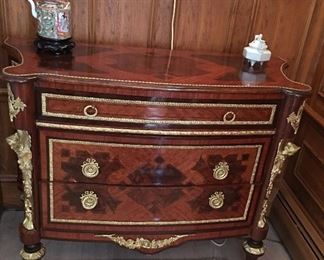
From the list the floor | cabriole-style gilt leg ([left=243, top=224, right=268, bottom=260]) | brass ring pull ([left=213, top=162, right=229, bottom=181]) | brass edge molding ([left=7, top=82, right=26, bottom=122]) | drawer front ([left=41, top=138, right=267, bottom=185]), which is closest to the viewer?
brass edge molding ([left=7, top=82, right=26, bottom=122])

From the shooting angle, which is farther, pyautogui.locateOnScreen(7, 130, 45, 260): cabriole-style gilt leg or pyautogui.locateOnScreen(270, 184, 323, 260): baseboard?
pyautogui.locateOnScreen(270, 184, 323, 260): baseboard

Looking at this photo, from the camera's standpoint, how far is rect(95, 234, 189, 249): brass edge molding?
151 centimetres

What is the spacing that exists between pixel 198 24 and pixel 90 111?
766 millimetres

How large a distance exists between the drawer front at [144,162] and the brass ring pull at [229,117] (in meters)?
0.11

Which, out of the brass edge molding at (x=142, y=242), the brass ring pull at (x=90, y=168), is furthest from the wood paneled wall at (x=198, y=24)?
the brass edge molding at (x=142, y=242)

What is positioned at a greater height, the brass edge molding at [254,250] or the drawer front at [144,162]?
the drawer front at [144,162]

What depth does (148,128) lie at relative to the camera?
133 cm

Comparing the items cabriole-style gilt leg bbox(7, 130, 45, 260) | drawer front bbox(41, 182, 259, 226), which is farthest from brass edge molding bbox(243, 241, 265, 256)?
cabriole-style gilt leg bbox(7, 130, 45, 260)

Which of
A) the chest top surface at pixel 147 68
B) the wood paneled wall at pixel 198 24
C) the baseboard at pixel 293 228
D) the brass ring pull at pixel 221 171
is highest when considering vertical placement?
the wood paneled wall at pixel 198 24

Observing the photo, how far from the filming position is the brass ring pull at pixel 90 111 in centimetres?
129

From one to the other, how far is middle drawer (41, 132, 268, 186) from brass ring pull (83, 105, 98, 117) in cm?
11

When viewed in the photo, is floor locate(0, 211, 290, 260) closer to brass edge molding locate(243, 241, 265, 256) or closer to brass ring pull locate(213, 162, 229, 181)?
brass edge molding locate(243, 241, 265, 256)

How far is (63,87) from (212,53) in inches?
31.2

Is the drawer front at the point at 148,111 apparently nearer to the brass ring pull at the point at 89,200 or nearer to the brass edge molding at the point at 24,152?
the brass edge molding at the point at 24,152
